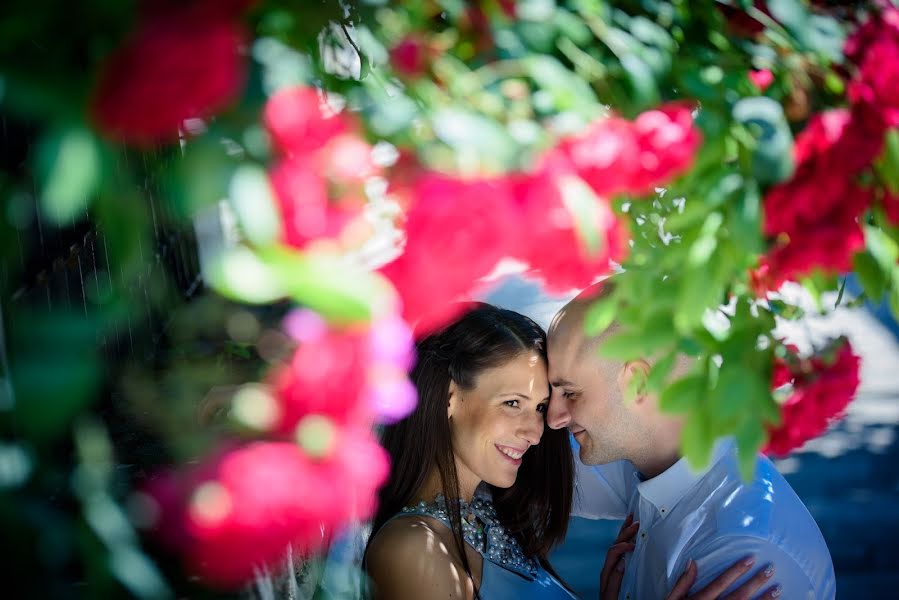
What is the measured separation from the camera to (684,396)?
1.28 m

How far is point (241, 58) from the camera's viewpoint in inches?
38.6

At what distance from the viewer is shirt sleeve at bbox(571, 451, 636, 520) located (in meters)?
3.73

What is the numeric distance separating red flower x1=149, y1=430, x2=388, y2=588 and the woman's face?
2092 mm

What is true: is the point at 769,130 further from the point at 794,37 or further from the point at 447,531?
the point at 447,531

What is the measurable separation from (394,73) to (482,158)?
0.85 ft

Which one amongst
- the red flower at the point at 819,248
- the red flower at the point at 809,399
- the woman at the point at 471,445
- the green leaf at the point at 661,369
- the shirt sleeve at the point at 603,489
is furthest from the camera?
the shirt sleeve at the point at 603,489

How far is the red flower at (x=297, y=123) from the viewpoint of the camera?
0.91m

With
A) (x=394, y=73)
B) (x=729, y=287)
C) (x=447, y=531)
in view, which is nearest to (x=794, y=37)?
(x=729, y=287)

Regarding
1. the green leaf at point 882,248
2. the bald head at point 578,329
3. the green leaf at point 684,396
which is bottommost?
the bald head at point 578,329

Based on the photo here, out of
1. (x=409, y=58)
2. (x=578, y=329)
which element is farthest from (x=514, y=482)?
(x=409, y=58)

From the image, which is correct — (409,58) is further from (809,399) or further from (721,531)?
(721,531)

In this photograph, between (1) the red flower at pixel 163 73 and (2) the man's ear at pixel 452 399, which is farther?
(2) the man's ear at pixel 452 399

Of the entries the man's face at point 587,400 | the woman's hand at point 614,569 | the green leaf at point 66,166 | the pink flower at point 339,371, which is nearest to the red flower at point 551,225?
the pink flower at point 339,371

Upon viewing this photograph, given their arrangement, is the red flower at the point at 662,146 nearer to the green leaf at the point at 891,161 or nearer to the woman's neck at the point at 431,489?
the green leaf at the point at 891,161
